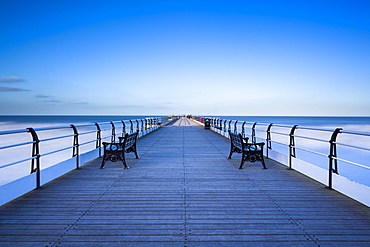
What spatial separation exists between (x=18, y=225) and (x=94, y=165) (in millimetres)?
3661

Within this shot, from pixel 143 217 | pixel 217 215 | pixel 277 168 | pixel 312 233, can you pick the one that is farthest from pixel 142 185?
pixel 277 168

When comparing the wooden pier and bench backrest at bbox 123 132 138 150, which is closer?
the wooden pier

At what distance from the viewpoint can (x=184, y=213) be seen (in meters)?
3.52

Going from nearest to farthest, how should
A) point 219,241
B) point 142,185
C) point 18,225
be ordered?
1. point 219,241
2. point 18,225
3. point 142,185

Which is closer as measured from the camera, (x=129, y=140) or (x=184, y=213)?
(x=184, y=213)

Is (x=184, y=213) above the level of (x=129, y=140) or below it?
below

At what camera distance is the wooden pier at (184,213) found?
284 cm

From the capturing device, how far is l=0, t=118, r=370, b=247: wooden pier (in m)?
2.84

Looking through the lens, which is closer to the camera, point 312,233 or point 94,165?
point 312,233

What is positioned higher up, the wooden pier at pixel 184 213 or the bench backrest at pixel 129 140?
the bench backrest at pixel 129 140

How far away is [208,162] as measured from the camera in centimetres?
723

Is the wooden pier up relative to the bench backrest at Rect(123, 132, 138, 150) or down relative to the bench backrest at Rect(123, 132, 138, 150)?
down

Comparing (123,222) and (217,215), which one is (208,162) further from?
(123,222)

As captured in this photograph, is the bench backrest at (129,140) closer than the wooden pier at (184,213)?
No
